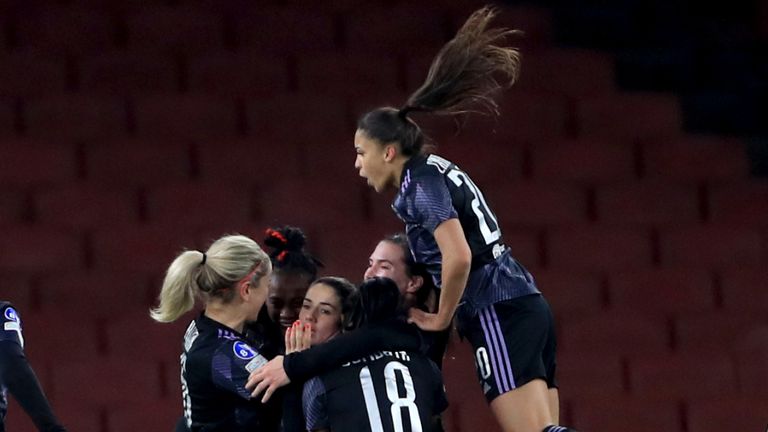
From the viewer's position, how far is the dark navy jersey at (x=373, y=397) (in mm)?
3613

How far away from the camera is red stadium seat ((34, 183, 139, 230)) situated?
20.6 ft

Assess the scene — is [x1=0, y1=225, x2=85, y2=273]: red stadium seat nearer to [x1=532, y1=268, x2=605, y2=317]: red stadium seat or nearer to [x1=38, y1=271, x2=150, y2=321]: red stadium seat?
[x1=38, y1=271, x2=150, y2=321]: red stadium seat

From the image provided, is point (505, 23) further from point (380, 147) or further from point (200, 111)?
point (380, 147)

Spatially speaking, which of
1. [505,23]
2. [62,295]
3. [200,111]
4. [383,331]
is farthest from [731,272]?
[383,331]

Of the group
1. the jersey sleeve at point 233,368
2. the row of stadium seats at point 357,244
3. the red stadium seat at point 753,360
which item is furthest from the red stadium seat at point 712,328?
the jersey sleeve at point 233,368

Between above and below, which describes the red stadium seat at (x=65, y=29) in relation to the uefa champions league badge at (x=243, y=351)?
above

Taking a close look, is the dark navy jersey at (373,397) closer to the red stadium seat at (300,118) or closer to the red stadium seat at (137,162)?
the red stadium seat at (137,162)

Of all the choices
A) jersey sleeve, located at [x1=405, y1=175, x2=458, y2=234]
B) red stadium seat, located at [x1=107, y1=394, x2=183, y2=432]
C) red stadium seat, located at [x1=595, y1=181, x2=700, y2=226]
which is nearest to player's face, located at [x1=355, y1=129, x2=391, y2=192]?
jersey sleeve, located at [x1=405, y1=175, x2=458, y2=234]

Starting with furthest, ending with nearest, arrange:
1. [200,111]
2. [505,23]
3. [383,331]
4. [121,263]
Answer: [505,23] → [200,111] → [121,263] → [383,331]

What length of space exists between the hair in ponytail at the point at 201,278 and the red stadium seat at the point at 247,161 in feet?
8.88

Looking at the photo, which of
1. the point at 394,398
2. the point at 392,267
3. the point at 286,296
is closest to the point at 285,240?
the point at 286,296

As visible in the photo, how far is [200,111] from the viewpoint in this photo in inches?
262

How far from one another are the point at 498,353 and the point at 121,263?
105 inches

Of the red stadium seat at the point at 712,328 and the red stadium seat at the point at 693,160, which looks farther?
the red stadium seat at the point at 693,160
